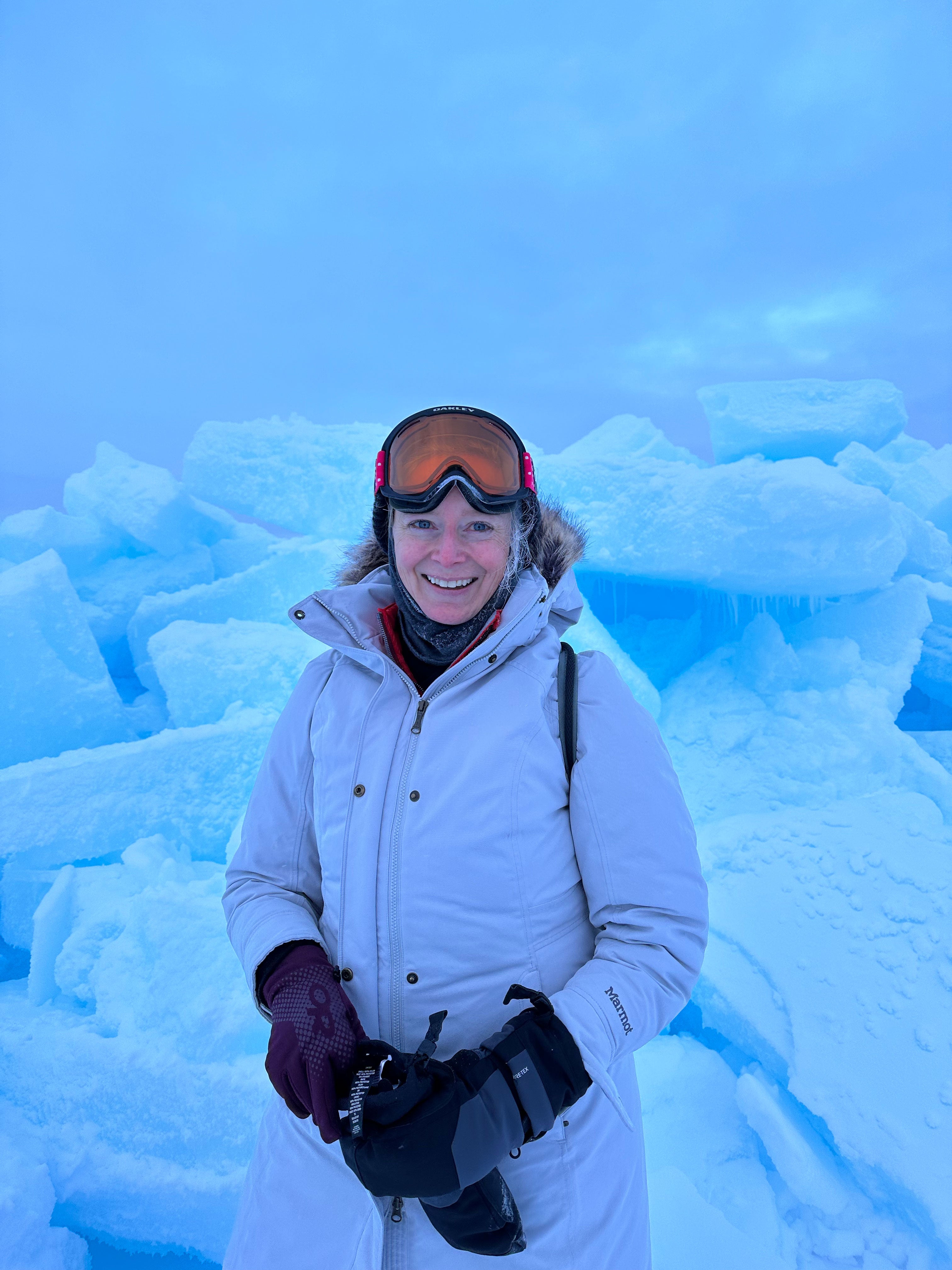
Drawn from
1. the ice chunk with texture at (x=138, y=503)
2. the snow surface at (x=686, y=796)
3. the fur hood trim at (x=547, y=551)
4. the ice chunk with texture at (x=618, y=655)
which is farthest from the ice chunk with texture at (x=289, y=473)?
the fur hood trim at (x=547, y=551)

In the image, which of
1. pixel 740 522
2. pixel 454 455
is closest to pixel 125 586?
pixel 740 522

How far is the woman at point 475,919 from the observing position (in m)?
1.10

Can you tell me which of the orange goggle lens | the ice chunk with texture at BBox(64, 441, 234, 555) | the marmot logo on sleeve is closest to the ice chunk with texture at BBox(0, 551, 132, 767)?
the ice chunk with texture at BBox(64, 441, 234, 555)

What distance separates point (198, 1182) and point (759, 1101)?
1.93 meters

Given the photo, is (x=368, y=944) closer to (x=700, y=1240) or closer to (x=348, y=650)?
(x=348, y=650)

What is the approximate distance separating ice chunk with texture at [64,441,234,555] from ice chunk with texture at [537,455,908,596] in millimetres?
3401

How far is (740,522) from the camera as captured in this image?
4.37 m

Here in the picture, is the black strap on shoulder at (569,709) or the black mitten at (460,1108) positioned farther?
the black strap on shoulder at (569,709)

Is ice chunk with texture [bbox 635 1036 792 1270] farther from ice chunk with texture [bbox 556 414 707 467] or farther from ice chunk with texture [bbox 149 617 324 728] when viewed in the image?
ice chunk with texture [bbox 556 414 707 467]

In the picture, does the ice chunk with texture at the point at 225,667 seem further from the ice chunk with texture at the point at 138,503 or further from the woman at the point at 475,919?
the woman at the point at 475,919

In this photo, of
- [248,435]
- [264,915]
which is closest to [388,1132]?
[264,915]

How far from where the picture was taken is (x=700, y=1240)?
1974 mm

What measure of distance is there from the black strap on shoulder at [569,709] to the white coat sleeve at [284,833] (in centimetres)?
53

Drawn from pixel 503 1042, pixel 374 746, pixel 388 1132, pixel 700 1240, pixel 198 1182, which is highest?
pixel 374 746
